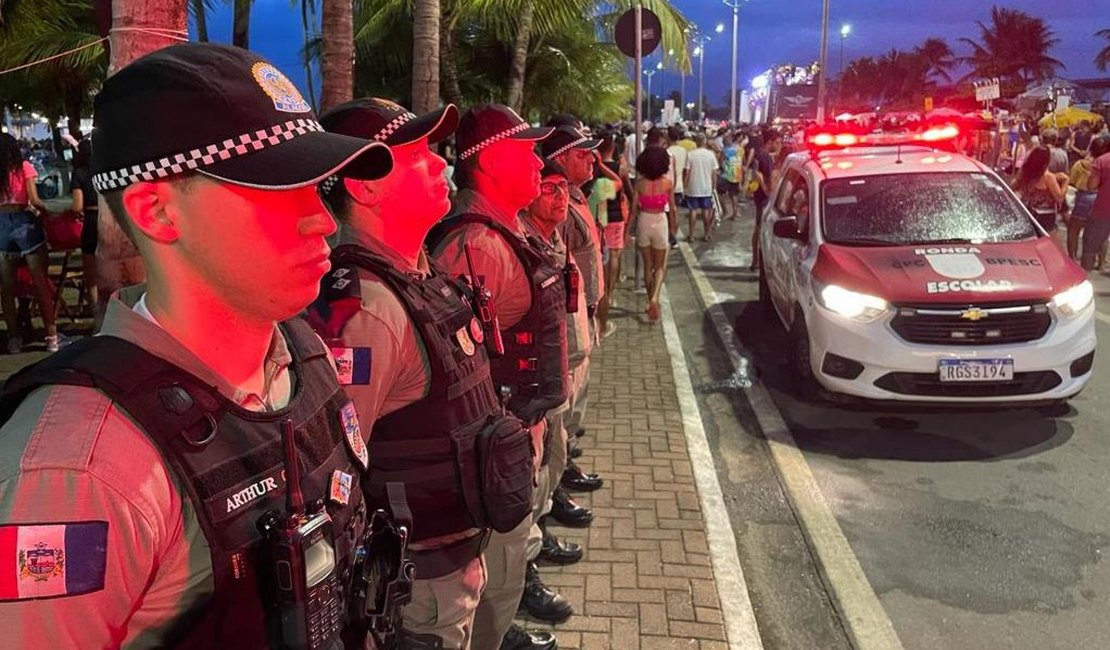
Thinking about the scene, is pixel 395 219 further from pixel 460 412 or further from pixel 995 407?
pixel 995 407

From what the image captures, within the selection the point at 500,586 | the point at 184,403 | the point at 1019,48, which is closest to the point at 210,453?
the point at 184,403

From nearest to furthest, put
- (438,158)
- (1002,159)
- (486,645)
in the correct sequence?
(438,158) < (486,645) < (1002,159)

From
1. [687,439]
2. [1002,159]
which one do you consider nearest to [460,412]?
[687,439]

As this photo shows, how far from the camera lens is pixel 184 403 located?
1.17m

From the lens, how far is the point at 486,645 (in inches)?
106

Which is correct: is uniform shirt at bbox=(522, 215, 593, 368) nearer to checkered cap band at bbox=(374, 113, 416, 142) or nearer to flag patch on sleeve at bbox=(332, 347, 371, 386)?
checkered cap band at bbox=(374, 113, 416, 142)

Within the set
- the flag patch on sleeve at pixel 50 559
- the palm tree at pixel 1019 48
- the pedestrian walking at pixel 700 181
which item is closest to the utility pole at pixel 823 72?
the pedestrian walking at pixel 700 181

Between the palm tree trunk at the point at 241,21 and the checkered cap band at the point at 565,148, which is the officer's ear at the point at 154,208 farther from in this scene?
the palm tree trunk at the point at 241,21

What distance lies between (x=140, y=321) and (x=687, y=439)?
4714 mm

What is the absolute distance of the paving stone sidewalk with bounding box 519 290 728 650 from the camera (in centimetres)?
347

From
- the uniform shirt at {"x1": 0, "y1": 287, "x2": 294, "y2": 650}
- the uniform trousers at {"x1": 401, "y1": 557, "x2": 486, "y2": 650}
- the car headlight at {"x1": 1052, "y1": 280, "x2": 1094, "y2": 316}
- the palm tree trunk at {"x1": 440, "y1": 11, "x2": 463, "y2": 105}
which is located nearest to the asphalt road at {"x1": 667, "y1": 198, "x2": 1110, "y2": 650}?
the car headlight at {"x1": 1052, "y1": 280, "x2": 1094, "y2": 316}

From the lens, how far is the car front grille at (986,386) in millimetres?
5336

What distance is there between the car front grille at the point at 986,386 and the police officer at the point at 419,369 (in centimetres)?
394

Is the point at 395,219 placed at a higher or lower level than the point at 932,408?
higher
